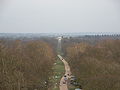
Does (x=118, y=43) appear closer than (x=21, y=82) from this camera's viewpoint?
No

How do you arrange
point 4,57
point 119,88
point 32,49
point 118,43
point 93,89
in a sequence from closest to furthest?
point 119,88, point 93,89, point 4,57, point 32,49, point 118,43

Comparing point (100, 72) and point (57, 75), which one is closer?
point (100, 72)

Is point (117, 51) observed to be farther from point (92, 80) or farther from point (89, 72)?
point (92, 80)

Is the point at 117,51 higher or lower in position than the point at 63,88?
higher

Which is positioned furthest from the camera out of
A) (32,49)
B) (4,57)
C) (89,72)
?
(32,49)

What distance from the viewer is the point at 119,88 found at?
865 centimetres

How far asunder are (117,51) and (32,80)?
10.6 meters

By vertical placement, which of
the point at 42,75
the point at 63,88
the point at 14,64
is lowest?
the point at 63,88

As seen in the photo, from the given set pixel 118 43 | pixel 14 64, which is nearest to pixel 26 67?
pixel 14 64

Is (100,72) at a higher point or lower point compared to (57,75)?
higher

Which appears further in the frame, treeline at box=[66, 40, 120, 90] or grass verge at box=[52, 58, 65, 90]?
grass verge at box=[52, 58, 65, 90]

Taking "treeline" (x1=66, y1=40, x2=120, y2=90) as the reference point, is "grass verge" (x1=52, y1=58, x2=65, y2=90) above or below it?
below

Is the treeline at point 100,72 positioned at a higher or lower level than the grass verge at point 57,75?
higher

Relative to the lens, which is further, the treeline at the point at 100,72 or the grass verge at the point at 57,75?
the grass verge at the point at 57,75
